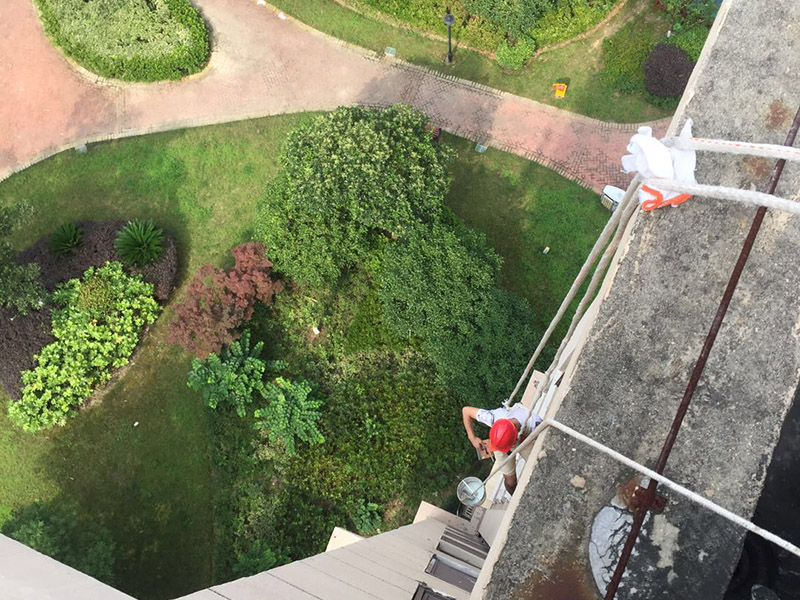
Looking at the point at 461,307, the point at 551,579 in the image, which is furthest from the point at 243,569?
the point at 551,579

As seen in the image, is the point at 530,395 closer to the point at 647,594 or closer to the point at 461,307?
the point at 461,307

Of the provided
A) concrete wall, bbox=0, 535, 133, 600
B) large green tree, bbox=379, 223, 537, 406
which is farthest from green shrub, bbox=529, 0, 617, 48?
concrete wall, bbox=0, 535, 133, 600

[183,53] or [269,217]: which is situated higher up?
[183,53]

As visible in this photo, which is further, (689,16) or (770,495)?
(689,16)

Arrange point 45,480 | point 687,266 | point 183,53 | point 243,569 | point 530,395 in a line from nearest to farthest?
point 687,266
point 530,395
point 243,569
point 45,480
point 183,53

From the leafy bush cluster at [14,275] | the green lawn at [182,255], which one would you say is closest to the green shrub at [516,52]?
the green lawn at [182,255]
